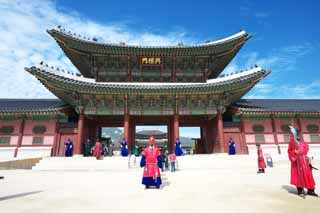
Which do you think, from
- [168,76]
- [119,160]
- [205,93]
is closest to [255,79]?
[205,93]

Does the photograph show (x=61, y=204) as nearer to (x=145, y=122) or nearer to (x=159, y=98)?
(x=159, y=98)

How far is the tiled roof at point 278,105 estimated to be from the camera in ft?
59.1

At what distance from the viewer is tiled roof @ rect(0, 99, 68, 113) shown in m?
16.4

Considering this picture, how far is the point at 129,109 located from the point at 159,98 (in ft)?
8.56

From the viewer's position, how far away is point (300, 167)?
215 inches

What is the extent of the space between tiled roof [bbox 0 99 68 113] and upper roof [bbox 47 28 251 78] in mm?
4586

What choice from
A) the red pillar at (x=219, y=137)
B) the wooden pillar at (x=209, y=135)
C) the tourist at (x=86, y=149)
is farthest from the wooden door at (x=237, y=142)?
the tourist at (x=86, y=149)

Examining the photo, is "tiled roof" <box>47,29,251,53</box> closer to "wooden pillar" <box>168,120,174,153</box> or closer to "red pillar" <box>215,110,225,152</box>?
"red pillar" <box>215,110,225,152</box>

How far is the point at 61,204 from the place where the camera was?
Answer: 4.43 m

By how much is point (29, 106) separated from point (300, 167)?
19.4m

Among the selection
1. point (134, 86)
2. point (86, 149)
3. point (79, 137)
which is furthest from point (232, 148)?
point (79, 137)

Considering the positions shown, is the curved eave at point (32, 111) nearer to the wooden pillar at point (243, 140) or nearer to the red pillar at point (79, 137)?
the red pillar at point (79, 137)

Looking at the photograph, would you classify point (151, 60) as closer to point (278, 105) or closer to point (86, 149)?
point (86, 149)

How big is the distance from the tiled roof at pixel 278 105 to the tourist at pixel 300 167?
39.4 ft
